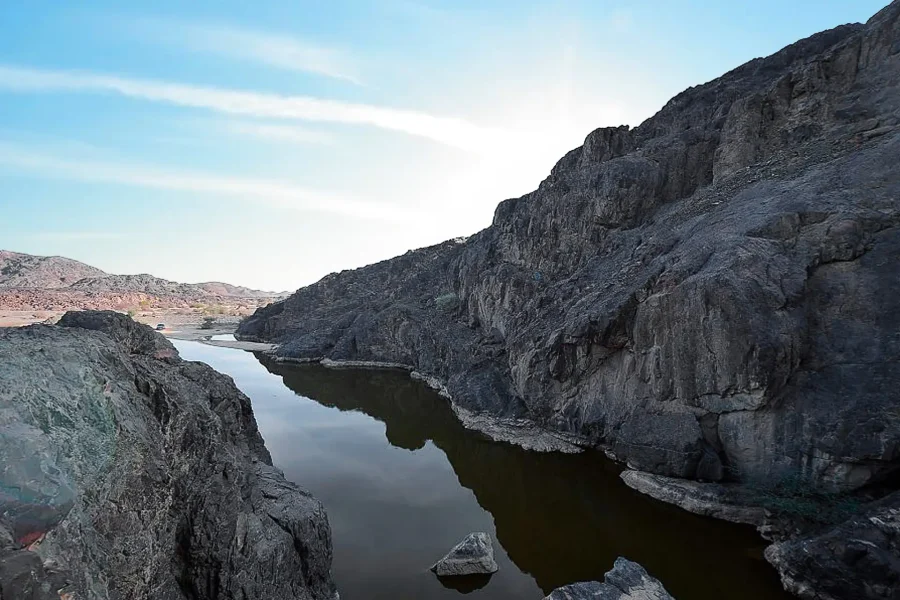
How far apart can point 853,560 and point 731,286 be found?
11.3 m

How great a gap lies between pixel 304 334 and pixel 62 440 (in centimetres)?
7287

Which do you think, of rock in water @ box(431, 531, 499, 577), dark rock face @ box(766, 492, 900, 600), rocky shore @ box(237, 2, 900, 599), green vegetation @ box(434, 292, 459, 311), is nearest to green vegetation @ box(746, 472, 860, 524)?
rocky shore @ box(237, 2, 900, 599)

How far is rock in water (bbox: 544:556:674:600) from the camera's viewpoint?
13695 mm

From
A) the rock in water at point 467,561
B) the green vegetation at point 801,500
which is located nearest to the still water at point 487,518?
the rock in water at point 467,561

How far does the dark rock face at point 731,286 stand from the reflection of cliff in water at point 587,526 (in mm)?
Result: 2846

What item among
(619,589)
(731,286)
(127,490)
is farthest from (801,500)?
(127,490)

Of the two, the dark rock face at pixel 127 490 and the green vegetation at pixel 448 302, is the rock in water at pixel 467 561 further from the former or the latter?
the green vegetation at pixel 448 302

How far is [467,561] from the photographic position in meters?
16.9

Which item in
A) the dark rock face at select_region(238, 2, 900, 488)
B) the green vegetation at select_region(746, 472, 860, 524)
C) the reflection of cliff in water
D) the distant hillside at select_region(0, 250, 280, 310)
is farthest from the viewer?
the distant hillside at select_region(0, 250, 280, 310)

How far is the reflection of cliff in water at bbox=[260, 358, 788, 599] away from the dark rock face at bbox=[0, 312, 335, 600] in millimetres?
9052

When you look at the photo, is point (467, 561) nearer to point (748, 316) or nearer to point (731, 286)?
point (748, 316)

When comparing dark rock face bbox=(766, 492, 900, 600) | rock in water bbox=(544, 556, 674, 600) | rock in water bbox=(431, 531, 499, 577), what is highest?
dark rock face bbox=(766, 492, 900, 600)

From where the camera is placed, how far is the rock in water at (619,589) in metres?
13.7

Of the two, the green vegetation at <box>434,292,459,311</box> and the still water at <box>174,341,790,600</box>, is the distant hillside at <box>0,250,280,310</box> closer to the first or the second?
the green vegetation at <box>434,292,459,311</box>
